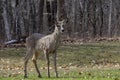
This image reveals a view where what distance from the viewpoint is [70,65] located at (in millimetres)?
24656

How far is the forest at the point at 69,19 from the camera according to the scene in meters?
52.9

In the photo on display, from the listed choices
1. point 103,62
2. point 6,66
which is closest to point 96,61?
point 103,62

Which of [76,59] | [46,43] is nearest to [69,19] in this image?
[76,59]

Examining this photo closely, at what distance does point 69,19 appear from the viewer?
61.8m

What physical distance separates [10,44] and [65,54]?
26.0 feet

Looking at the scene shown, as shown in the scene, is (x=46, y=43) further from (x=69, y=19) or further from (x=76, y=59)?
(x=69, y=19)

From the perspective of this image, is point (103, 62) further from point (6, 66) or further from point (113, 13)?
point (113, 13)

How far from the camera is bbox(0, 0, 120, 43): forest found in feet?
174

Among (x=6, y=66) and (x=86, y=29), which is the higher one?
(x=6, y=66)

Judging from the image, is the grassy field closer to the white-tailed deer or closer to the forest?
the white-tailed deer

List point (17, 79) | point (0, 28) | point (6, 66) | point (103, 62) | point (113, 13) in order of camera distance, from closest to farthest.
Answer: point (17, 79)
point (6, 66)
point (103, 62)
point (0, 28)
point (113, 13)

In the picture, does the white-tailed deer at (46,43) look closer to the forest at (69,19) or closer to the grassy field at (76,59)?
the grassy field at (76,59)

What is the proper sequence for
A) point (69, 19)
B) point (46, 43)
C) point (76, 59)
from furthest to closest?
point (69, 19)
point (76, 59)
point (46, 43)

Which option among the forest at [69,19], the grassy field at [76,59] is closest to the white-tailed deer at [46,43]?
the grassy field at [76,59]
